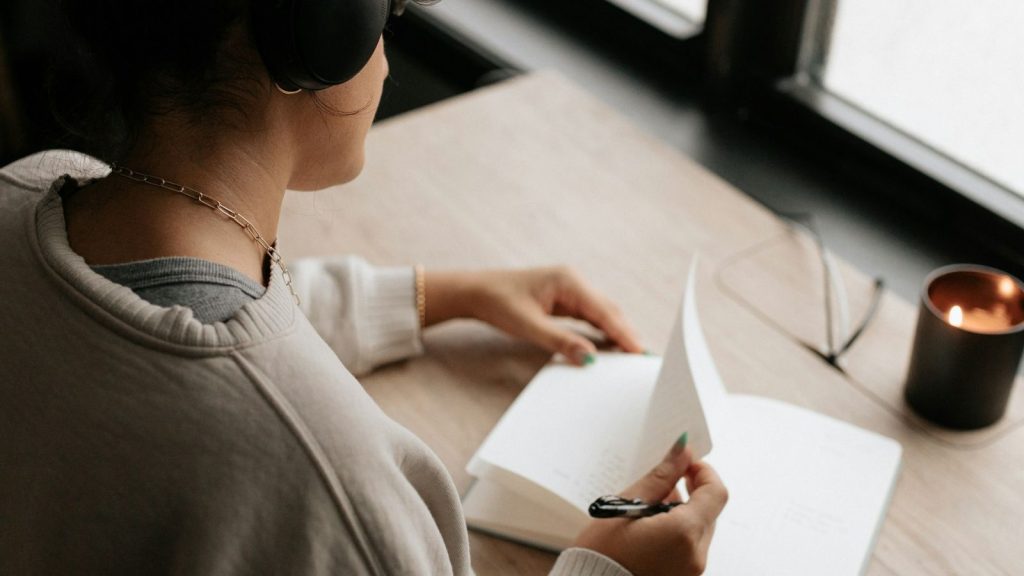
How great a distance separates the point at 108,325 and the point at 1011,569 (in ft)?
2.25

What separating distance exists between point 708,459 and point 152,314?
19.7 inches

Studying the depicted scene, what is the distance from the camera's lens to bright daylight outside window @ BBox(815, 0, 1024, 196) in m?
1.23

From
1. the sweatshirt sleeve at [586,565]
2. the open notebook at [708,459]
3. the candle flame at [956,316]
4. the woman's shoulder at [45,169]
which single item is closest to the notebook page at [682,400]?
the open notebook at [708,459]

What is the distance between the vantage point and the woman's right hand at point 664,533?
768 millimetres

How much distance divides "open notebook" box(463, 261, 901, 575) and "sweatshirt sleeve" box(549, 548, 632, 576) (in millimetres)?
63

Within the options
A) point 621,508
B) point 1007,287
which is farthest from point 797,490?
point 1007,287

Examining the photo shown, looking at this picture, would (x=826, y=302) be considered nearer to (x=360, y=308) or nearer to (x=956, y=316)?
(x=956, y=316)

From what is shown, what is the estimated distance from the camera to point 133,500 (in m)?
0.57

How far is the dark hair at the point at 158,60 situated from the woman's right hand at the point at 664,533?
1.31ft

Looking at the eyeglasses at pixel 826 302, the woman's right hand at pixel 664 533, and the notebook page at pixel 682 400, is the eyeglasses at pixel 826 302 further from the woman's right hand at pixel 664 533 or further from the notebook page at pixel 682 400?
the woman's right hand at pixel 664 533

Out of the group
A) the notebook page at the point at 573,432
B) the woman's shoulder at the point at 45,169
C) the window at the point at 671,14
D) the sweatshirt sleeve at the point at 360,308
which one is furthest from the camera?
the window at the point at 671,14

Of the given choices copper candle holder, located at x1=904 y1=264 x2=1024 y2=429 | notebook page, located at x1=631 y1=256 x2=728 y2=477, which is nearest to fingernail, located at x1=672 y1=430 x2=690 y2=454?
notebook page, located at x1=631 y1=256 x2=728 y2=477

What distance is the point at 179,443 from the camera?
56cm

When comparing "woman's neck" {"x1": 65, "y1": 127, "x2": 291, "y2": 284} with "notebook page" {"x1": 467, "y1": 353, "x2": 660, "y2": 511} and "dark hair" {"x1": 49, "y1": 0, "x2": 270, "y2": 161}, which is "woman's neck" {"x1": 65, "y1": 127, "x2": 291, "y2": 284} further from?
"notebook page" {"x1": 467, "y1": 353, "x2": 660, "y2": 511}
